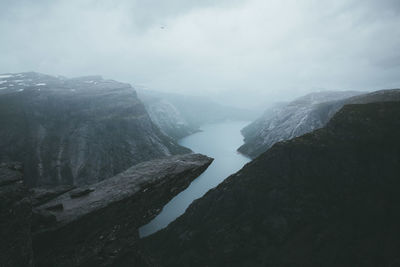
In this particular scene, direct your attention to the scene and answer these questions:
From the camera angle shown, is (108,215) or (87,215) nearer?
(87,215)

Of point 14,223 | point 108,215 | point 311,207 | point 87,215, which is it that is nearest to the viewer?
point 14,223

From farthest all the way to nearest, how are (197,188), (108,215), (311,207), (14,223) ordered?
(197,188)
(311,207)
(108,215)
(14,223)

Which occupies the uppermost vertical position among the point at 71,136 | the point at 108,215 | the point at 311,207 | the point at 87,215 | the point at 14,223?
the point at 14,223

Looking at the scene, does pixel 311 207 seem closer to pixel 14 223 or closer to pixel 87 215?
pixel 87 215

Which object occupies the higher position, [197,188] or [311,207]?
[311,207]

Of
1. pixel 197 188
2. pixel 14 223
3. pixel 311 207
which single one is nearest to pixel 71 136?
pixel 197 188

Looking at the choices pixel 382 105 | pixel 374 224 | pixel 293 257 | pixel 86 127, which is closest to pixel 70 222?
pixel 293 257
